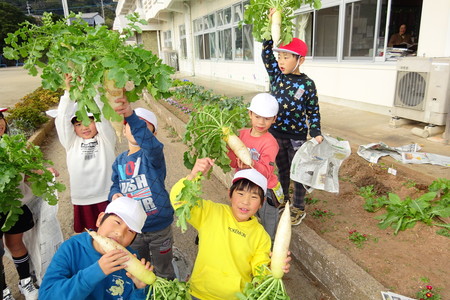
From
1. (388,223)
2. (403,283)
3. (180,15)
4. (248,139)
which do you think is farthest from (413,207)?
(180,15)

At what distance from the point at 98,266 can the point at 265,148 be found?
5.45 feet

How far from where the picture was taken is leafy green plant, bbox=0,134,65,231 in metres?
2.14

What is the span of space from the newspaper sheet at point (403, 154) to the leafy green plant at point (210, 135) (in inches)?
122

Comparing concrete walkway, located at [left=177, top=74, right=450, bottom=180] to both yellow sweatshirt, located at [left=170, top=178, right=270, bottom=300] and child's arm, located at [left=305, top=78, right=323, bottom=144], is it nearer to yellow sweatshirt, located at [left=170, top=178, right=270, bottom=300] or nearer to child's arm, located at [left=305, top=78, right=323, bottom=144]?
child's arm, located at [left=305, top=78, right=323, bottom=144]

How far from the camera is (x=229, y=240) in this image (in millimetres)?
2168

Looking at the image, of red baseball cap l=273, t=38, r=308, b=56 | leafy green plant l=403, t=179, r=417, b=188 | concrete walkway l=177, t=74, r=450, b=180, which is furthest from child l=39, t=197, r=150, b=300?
concrete walkway l=177, t=74, r=450, b=180

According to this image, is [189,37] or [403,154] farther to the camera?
[189,37]

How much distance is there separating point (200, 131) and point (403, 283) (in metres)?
2.11

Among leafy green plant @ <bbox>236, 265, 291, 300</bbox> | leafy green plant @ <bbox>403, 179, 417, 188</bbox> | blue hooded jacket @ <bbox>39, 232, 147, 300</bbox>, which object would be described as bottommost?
leafy green plant @ <bbox>403, 179, 417, 188</bbox>

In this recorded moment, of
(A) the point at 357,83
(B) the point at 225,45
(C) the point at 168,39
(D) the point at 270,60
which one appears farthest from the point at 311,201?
(C) the point at 168,39

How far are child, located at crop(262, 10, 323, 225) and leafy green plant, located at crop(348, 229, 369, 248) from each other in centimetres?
53

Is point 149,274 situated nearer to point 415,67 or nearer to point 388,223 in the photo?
point 388,223

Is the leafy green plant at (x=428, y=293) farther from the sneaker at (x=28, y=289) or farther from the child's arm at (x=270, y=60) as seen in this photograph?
the sneaker at (x=28, y=289)

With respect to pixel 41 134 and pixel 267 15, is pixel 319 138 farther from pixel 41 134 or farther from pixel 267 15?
pixel 41 134
